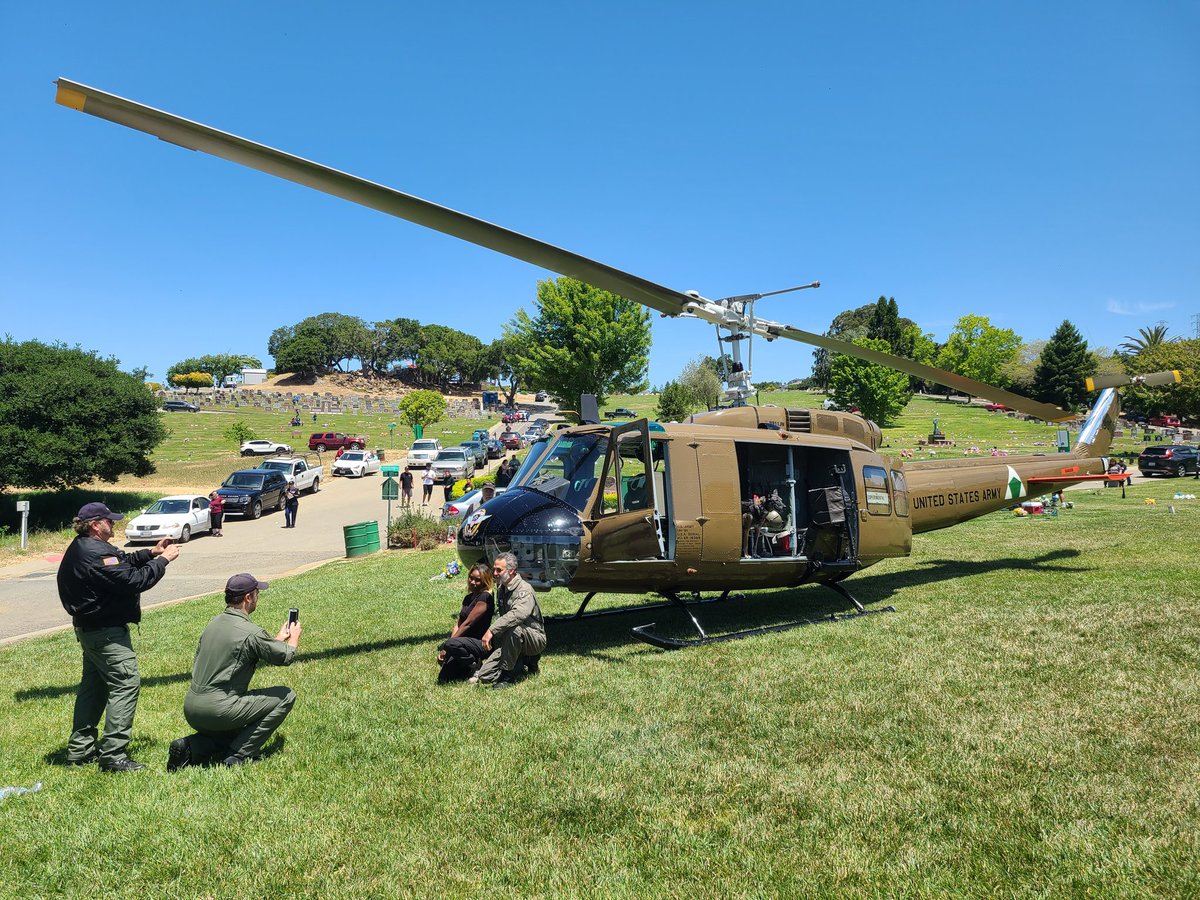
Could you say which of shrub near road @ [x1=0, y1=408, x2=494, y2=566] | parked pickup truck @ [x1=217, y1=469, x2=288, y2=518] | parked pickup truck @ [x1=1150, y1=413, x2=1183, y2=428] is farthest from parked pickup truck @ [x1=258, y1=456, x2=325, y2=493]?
parked pickup truck @ [x1=1150, y1=413, x2=1183, y2=428]

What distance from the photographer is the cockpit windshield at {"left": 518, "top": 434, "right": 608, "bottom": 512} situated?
8.14 m

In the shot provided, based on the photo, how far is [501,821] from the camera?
4.43 meters

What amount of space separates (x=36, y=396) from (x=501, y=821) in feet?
100

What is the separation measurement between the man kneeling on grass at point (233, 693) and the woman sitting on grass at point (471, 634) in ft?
6.48

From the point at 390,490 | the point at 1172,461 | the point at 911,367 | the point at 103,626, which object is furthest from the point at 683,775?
the point at 1172,461

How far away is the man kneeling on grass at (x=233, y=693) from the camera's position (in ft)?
16.8

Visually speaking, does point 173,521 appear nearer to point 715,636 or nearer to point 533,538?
point 533,538

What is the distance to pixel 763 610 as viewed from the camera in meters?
10.2

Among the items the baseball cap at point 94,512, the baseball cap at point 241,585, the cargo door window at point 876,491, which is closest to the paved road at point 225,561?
the baseball cap at point 94,512

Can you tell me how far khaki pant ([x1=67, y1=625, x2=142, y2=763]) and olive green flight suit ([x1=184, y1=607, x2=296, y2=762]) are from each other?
56 centimetres

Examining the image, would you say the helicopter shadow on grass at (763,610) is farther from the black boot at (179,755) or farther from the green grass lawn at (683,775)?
the black boot at (179,755)

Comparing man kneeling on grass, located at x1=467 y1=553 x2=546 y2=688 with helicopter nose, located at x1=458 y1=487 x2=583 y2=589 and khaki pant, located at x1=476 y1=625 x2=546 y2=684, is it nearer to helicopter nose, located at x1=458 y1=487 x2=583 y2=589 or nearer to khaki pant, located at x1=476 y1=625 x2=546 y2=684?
khaki pant, located at x1=476 y1=625 x2=546 y2=684

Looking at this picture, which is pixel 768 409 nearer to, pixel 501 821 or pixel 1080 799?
pixel 1080 799

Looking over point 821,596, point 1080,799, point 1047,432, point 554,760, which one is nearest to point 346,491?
point 821,596
